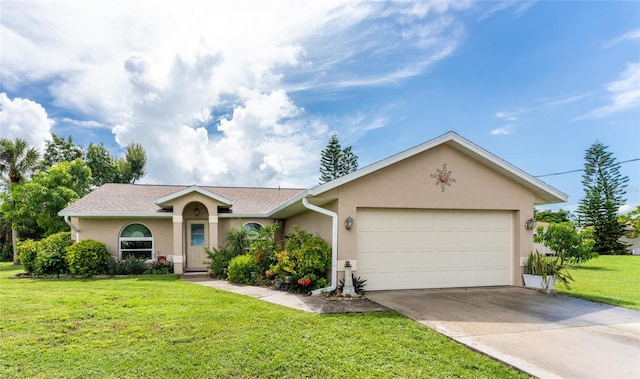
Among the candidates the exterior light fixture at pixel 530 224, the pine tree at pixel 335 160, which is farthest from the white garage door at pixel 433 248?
the pine tree at pixel 335 160

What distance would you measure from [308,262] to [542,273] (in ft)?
21.1

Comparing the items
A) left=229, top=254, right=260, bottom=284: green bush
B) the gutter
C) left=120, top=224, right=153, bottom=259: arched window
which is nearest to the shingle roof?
the gutter

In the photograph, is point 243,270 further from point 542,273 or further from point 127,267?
point 542,273

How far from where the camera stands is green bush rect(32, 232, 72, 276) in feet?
42.1

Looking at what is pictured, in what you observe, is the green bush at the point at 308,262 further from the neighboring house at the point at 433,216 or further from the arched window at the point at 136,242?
the arched window at the point at 136,242

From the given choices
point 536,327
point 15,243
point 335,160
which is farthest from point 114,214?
point 335,160

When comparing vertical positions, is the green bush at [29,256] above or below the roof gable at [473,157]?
below

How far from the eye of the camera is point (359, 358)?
455cm

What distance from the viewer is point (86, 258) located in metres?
12.7

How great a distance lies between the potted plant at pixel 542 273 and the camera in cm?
916

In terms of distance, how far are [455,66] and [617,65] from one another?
623 cm

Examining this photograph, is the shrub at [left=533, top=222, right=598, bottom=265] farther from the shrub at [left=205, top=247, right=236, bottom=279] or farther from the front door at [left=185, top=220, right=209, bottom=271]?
the front door at [left=185, top=220, right=209, bottom=271]

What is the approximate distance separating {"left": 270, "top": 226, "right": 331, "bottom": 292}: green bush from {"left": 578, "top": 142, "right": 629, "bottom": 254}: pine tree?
32.4 m

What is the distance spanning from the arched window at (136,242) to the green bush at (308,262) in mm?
8084
